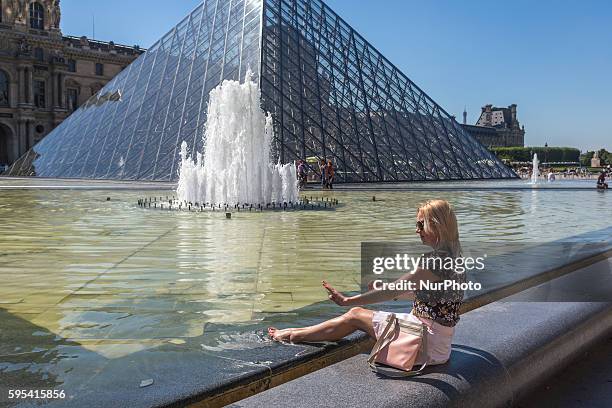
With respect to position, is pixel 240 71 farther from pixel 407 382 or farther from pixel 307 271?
pixel 407 382

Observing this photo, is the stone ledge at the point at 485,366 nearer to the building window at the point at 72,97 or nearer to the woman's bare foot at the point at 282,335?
the woman's bare foot at the point at 282,335

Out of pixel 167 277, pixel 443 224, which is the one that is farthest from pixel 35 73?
pixel 443 224

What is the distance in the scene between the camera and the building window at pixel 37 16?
205ft

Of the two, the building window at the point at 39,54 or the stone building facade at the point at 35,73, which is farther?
Result: the building window at the point at 39,54

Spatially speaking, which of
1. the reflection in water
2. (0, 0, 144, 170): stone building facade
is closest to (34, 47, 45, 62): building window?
(0, 0, 144, 170): stone building facade

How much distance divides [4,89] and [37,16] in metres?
8.14

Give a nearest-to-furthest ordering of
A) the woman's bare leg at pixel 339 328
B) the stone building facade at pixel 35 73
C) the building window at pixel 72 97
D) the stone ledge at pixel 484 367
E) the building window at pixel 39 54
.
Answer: the stone ledge at pixel 484 367 → the woman's bare leg at pixel 339 328 → the stone building facade at pixel 35 73 → the building window at pixel 39 54 → the building window at pixel 72 97

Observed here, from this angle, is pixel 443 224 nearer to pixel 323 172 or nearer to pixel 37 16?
pixel 323 172

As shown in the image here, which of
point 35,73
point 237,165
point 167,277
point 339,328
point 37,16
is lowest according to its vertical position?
point 167,277

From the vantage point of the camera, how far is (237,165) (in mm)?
16734

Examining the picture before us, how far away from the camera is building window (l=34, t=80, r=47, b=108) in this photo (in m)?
62.4

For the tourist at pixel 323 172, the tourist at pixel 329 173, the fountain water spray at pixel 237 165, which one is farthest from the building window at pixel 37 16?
the fountain water spray at pixel 237 165

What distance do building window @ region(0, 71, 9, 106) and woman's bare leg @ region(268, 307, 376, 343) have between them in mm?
64008

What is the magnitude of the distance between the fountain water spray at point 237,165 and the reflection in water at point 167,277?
13.3ft
